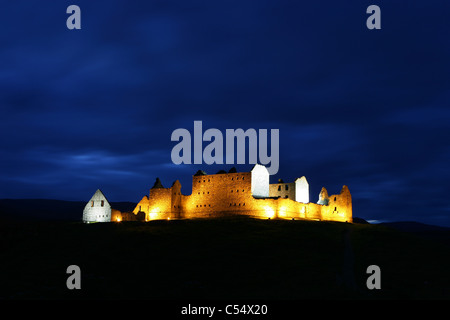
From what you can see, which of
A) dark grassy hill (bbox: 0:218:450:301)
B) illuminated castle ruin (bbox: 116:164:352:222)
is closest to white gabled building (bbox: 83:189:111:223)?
illuminated castle ruin (bbox: 116:164:352:222)

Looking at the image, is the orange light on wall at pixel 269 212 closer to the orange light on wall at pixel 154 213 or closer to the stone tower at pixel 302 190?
the stone tower at pixel 302 190

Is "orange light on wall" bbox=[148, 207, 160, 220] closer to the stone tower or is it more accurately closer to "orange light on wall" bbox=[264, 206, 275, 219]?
"orange light on wall" bbox=[264, 206, 275, 219]

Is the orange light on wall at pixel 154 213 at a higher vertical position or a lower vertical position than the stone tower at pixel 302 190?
lower

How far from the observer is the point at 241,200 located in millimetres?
81188

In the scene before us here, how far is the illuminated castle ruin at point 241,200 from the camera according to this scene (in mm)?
80188

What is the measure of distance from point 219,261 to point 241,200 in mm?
30656

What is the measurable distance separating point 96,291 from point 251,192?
4092 cm

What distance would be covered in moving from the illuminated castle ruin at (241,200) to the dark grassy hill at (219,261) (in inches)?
352

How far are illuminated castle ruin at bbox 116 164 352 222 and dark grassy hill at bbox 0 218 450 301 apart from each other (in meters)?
8.94

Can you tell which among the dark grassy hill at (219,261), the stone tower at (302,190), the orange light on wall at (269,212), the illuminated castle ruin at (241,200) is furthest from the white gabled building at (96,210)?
the stone tower at (302,190)

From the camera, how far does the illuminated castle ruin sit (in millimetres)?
80188

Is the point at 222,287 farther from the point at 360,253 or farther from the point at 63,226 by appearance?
the point at 63,226

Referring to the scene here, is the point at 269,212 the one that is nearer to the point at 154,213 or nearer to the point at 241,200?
the point at 241,200
